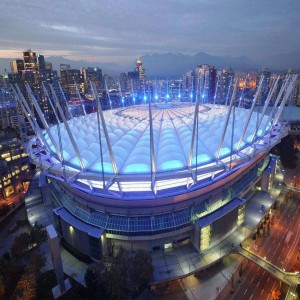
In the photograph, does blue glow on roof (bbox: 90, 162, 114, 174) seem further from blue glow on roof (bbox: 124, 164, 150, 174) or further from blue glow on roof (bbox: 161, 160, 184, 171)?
blue glow on roof (bbox: 161, 160, 184, 171)

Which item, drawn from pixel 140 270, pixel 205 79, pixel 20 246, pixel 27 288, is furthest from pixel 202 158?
pixel 205 79

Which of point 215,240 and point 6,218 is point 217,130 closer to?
point 215,240

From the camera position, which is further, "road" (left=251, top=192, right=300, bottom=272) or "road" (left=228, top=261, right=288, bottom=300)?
"road" (left=251, top=192, right=300, bottom=272)

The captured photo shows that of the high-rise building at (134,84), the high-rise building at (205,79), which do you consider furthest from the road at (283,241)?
the high-rise building at (134,84)

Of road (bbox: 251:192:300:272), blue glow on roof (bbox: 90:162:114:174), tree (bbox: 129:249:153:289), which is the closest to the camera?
tree (bbox: 129:249:153:289)

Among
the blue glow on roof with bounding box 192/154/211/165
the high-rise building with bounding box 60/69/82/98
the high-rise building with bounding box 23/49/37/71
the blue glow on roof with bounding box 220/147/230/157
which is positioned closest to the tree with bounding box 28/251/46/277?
the blue glow on roof with bounding box 192/154/211/165

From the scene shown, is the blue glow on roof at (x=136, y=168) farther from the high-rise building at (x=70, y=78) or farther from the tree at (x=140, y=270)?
the high-rise building at (x=70, y=78)
